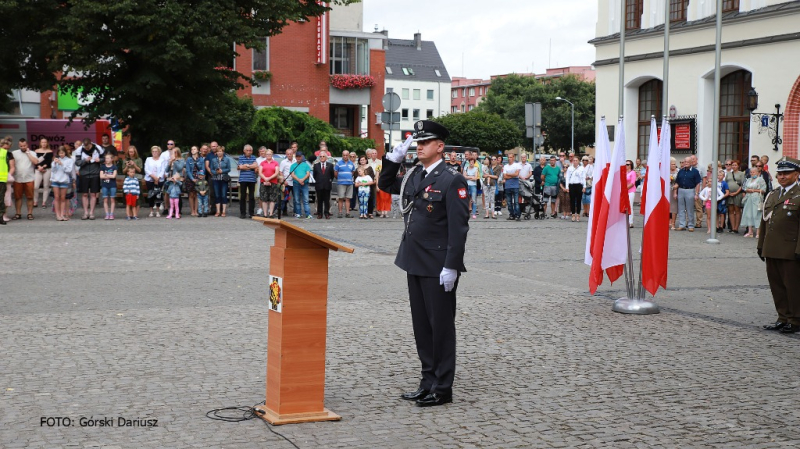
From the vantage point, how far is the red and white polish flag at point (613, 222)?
11.1 metres

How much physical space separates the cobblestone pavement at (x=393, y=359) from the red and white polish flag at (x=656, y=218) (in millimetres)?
512

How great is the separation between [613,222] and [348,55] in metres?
49.1

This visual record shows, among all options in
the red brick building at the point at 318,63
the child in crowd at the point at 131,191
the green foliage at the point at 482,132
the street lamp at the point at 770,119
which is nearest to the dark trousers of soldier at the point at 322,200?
the child in crowd at the point at 131,191

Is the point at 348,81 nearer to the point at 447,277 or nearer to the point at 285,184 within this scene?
the point at 285,184

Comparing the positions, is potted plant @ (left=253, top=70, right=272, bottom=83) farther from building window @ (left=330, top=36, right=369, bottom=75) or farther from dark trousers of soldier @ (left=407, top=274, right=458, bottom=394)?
dark trousers of soldier @ (left=407, top=274, right=458, bottom=394)

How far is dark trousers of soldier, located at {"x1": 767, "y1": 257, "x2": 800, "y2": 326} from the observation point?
9805 millimetres

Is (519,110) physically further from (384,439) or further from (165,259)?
(384,439)

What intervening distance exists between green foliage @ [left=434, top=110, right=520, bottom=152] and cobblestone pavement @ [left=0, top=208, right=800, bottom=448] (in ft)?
236

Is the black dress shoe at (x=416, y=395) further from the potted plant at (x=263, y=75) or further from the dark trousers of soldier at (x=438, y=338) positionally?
the potted plant at (x=263, y=75)

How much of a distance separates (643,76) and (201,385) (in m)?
32.1

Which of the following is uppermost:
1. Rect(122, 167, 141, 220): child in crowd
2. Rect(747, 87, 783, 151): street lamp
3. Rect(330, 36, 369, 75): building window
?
Rect(330, 36, 369, 75): building window

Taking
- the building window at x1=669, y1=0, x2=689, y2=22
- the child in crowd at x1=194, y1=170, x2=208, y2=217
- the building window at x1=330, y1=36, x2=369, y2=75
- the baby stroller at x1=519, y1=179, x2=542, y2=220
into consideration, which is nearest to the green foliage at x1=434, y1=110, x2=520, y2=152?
the building window at x1=330, y1=36, x2=369, y2=75

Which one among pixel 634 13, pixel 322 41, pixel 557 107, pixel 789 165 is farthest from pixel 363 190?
pixel 557 107

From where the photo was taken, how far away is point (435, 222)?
22.4 ft
